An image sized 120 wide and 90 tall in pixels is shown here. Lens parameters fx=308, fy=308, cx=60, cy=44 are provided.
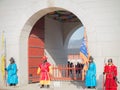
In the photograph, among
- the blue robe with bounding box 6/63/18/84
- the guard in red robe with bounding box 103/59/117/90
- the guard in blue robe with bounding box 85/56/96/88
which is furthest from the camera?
the blue robe with bounding box 6/63/18/84

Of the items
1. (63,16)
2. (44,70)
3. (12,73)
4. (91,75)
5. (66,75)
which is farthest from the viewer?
(63,16)

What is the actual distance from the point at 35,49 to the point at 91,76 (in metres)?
4.15

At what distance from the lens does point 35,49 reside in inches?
614

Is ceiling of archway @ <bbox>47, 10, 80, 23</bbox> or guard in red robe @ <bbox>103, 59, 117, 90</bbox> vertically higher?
ceiling of archway @ <bbox>47, 10, 80, 23</bbox>

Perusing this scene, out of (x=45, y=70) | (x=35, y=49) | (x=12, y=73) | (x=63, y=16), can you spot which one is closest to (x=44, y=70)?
(x=45, y=70)

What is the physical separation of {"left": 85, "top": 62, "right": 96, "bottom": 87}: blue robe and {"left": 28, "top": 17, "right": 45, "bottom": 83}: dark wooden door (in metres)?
3.54

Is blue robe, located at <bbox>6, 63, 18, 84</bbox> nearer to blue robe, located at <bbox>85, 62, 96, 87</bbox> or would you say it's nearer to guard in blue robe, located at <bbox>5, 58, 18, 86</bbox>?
guard in blue robe, located at <bbox>5, 58, 18, 86</bbox>

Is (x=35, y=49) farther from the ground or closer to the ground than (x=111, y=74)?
farther from the ground

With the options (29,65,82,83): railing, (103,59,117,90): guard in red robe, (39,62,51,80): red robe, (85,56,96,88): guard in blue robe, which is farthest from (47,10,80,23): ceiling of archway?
(103,59,117,90): guard in red robe

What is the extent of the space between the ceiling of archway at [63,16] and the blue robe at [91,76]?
5.83 metres

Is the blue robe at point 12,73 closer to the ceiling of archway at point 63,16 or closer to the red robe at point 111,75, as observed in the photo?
the red robe at point 111,75

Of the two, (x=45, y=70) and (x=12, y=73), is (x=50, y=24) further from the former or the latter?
(x=45, y=70)

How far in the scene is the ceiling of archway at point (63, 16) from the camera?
1781 cm

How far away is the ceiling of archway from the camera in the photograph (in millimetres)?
A: 17809
